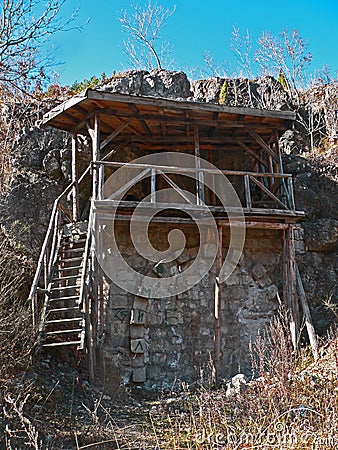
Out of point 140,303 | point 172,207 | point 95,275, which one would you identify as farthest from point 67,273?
point 172,207

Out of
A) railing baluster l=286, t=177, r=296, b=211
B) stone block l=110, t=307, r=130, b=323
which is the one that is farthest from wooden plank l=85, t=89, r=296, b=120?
stone block l=110, t=307, r=130, b=323

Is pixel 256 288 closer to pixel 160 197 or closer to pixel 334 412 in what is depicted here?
pixel 160 197

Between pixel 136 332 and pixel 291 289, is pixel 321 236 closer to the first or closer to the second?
pixel 291 289

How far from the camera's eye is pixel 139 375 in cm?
903

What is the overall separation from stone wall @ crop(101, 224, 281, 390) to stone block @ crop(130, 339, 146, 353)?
0.06 ft

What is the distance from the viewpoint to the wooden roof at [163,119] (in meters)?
9.49

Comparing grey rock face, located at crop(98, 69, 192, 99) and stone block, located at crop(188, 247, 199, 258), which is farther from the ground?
grey rock face, located at crop(98, 69, 192, 99)

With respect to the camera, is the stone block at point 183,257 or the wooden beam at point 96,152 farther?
the stone block at point 183,257

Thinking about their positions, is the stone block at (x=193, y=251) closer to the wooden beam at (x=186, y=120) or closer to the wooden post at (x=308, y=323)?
the wooden post at (x=308, y=323)

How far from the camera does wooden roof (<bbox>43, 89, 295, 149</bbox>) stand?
9.49 metres

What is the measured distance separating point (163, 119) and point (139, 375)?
476cm

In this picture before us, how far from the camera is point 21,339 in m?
7.29

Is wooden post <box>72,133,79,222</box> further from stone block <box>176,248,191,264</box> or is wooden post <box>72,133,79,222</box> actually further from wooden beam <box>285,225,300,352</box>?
wooden beam <box>285,225,300,352</box>

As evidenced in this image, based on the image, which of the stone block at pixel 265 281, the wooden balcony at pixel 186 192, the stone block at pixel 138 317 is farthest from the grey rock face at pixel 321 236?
the stone block at pixel 138 317
